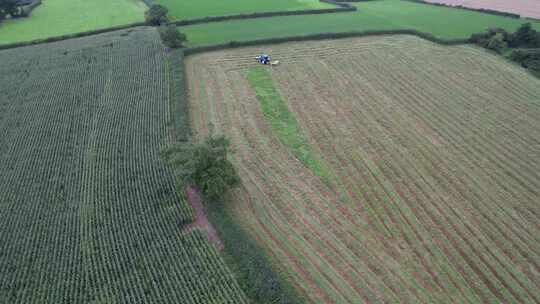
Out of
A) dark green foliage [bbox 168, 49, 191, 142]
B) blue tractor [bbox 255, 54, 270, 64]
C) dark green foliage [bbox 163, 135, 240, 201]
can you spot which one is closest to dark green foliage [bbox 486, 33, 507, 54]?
blue tractor [bbox 255, 54, 270, 64]

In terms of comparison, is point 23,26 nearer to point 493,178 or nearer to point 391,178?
point 391,178

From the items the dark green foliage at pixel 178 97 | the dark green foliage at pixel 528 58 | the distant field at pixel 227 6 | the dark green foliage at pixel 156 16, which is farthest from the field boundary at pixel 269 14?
the dark green foliage at pixel 528 58

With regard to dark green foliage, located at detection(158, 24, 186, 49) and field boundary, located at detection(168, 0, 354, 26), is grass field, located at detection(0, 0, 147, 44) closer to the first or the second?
field boundary, located at detection(168, 0, 354, 26)

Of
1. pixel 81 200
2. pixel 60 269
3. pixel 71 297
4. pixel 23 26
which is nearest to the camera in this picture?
pixel 71 297

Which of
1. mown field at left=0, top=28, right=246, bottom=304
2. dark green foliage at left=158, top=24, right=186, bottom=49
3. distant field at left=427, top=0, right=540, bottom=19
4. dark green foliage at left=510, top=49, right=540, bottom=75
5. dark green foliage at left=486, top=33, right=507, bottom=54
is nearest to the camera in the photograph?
mown field at left=0, top=28, right=246, bottom=304

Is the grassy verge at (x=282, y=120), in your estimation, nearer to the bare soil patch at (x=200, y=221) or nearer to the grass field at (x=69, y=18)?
the bare soil patch at (x=200, y=221)

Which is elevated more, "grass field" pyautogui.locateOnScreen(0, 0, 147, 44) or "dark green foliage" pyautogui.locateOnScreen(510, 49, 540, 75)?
"dark green foliage" pyautogui.locateOnScreen(510, 49, 540, 75)

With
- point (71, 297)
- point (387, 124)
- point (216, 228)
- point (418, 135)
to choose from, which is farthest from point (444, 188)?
point (71, 297)
